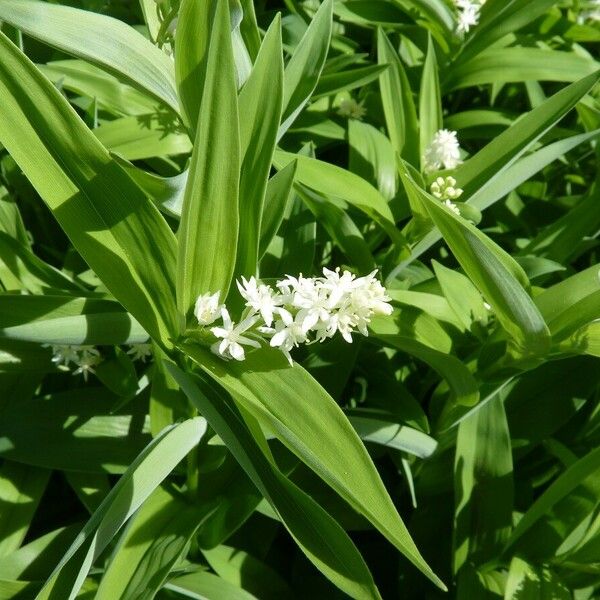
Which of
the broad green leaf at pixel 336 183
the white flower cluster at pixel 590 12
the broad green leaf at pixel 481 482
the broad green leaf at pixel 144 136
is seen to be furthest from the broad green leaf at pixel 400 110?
the white flower cluster at pixel 590 12

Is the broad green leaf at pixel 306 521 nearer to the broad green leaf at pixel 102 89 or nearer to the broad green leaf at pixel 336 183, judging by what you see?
the broad green leaf at pixel 336 183

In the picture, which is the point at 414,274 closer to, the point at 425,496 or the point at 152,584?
the point at 425,496

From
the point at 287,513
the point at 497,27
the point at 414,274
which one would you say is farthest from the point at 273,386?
the point at 497,27

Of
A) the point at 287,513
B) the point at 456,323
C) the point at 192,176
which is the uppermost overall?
the point at 192,176

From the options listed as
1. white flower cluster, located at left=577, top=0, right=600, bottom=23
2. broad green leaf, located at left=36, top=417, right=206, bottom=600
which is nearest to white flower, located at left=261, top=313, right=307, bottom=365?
broad green leaf, located at left=36, top=417, right=206, bottom=600

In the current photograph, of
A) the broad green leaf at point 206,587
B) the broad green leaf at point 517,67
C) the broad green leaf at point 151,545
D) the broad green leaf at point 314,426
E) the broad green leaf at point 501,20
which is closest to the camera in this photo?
the broad green leaf at point 314,426

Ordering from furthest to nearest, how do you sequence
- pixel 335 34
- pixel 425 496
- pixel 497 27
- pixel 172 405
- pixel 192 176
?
1. pixel 335 34
2. pixel 497 27
3. pixel 425 496
4. pixel 172 405
5. pixel 192 176

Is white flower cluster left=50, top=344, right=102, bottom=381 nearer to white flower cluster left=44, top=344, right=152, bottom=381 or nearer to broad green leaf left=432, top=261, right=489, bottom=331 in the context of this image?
white flower cluster left=44, top=344, right=152, bottom=381

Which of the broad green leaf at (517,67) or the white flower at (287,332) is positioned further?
the broad green leaf at (517,67)
